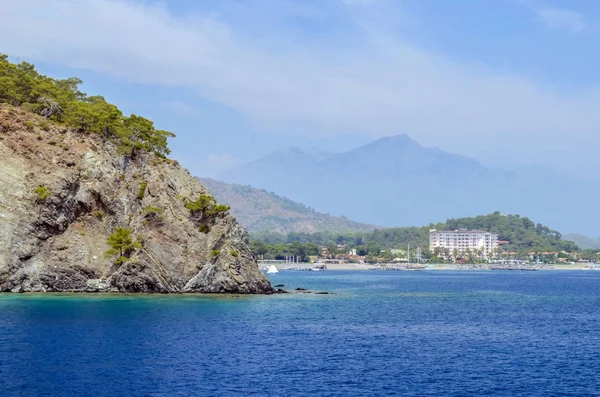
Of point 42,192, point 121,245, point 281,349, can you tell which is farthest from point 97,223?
point 281,349

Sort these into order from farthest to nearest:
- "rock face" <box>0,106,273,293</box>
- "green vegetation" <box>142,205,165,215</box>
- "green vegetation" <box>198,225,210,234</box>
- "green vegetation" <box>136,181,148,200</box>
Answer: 1. "green vegetation" <box>136,181,148,200</box>
2. "green vegetation" <box>198,225,210,234</box>
3. "green vegetation" <box>142,205,165,215</box>
4. "rock face" <box>0,106,273,293</box>

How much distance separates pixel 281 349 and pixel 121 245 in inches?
1940

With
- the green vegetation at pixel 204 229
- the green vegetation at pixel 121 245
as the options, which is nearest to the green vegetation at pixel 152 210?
the green vegetation at pixel 121 245

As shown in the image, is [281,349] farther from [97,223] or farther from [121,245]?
[97,223]

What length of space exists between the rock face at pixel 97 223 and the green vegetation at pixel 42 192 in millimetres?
402

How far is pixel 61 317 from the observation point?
77.4m

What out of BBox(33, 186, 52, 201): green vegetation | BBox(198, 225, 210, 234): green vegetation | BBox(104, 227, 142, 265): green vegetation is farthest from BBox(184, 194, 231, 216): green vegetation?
BBox(33, 186, 52, 201): green vegetation

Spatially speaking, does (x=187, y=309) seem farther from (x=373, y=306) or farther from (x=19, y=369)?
(x=19, y=369)

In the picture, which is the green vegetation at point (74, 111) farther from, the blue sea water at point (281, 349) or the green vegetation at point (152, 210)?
the blue sea water at point (281, 349)

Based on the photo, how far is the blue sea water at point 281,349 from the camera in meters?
48.7

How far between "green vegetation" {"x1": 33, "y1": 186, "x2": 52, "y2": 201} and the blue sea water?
15729 mm

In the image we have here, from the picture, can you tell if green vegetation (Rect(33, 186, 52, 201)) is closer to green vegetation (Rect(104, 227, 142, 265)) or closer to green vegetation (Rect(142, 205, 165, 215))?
green vegetation (Rect(104, 227, 142, 265))

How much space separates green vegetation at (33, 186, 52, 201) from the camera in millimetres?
102162

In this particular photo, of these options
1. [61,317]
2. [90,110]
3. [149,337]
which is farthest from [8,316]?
[90,110]
